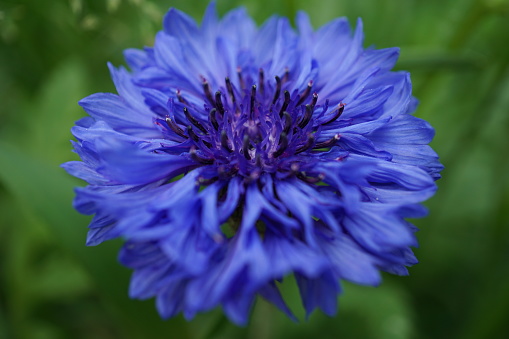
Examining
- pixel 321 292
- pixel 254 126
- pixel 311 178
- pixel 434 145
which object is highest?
pixel 254 126

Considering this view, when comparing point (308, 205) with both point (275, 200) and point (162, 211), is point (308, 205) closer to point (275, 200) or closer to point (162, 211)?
point (275, 200)

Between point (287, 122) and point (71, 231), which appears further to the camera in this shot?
point (71, 231)

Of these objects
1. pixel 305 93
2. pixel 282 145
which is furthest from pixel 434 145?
pixel 282 145

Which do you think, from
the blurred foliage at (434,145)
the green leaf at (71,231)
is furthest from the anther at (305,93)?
the green leaf at (71,231)

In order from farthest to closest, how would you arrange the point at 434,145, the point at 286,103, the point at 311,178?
the point at 434,145, the point at 286,103, the point at 311,178

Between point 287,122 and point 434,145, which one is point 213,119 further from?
point 434,145

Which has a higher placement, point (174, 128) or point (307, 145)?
point (174, 128)

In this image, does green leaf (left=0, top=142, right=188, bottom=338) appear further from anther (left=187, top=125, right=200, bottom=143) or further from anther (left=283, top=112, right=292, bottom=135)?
anther (left=283, top=112, right=292, bottom=135)

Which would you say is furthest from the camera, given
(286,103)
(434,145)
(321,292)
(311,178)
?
(434,145)
